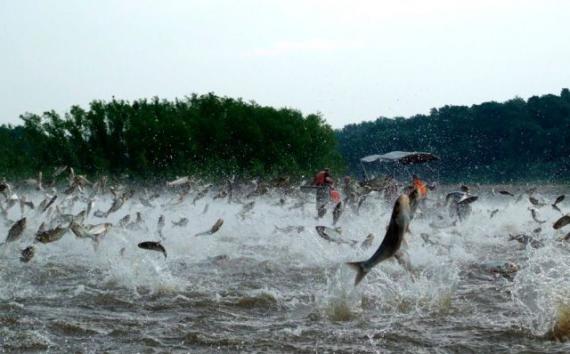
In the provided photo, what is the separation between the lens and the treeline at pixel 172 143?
1955 inches

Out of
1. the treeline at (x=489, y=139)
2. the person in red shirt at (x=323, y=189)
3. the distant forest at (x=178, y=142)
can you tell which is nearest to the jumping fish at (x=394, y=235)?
the person in red shirt at (x=323, y=189)

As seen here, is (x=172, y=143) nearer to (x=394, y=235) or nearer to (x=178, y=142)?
(x=178, y=142)

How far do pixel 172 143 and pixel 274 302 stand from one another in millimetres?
42339

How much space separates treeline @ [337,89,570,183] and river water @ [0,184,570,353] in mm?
56624

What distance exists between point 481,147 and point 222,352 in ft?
245

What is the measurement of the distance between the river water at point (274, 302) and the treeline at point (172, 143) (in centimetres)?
3548

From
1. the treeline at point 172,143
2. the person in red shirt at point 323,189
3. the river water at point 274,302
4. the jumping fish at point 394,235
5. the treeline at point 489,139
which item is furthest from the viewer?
the treeline at point 489,139

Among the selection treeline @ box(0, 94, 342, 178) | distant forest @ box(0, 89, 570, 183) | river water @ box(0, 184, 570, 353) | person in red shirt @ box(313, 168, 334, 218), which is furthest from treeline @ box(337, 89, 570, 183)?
river water @ box(0, 184, 570, 353)

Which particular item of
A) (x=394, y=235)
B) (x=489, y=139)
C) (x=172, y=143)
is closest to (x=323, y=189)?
(x=394, y=235)

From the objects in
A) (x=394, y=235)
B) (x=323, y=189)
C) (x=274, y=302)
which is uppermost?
(x=323, y=189)

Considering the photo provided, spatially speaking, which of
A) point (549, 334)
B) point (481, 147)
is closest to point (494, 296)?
point (549, 334)

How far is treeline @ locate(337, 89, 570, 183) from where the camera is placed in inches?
2881

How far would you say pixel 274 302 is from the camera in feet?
29.9

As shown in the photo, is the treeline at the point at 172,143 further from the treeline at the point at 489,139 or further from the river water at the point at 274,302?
the river water at the point at 274,302
